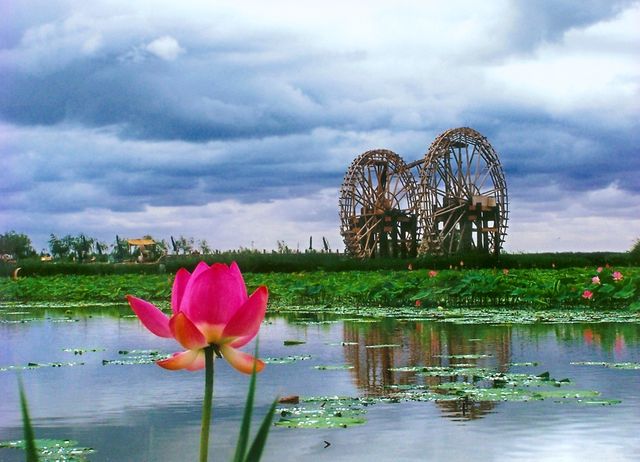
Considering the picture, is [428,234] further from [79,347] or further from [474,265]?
[79,347]

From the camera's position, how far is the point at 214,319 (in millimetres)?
1319

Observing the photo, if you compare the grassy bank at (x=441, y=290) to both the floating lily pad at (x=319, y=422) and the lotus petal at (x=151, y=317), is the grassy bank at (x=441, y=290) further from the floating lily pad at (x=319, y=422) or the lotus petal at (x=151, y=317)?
the lotus petal at (x=151, y=317)

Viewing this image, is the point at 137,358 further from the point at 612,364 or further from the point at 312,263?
the point at 312,263

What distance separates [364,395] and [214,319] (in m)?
3.19

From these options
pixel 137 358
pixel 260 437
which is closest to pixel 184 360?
pixel 260 437

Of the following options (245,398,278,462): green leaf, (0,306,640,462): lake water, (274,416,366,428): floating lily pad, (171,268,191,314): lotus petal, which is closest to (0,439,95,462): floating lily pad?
(0,306,640,462): lake water

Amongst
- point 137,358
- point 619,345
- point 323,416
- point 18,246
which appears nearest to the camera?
point 323,416

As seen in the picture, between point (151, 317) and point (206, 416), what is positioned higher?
point (151, 317)

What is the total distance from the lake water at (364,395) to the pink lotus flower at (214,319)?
1813 millimetres

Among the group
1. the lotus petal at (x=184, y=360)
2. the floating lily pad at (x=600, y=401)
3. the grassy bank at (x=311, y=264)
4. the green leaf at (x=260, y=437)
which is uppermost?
the grassy bank at (x=311, y=264)

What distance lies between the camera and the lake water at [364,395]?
3.26 meters

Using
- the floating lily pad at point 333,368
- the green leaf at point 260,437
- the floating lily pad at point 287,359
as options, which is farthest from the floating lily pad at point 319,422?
the green leaf at point 260,437

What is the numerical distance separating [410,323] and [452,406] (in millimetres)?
4742

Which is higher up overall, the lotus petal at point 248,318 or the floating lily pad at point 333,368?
the lotus petal at point 248,318
